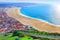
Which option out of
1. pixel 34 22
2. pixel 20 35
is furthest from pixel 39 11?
pixel 20 35

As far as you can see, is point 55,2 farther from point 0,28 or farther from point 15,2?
point 0,28

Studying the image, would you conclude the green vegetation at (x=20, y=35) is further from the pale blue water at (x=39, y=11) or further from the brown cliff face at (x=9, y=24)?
the pale blue water at (x=39, y=11)

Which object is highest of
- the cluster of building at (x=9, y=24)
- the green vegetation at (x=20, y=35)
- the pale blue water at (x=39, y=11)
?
the pale blue water at (x=39, y=11)

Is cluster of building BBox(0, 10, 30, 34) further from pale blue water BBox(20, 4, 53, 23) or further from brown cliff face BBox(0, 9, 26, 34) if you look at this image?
pale blue water BBox(20, 4, 53, 23)

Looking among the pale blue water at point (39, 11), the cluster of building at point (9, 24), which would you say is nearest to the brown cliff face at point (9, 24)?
the cluster of building at point (9, 24)

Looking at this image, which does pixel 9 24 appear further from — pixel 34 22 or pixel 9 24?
pixel 34 22
